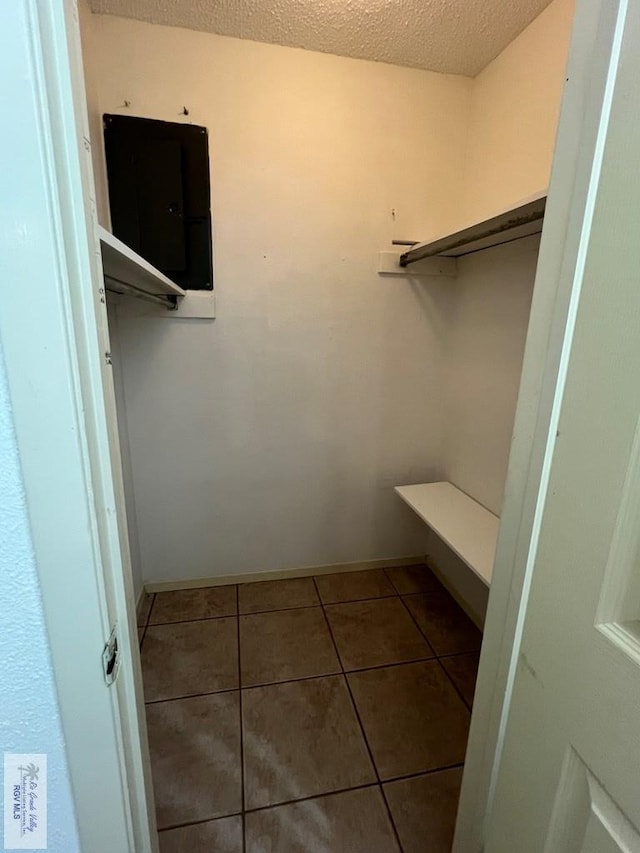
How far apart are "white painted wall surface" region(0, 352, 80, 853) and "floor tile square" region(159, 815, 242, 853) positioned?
2.73 feet

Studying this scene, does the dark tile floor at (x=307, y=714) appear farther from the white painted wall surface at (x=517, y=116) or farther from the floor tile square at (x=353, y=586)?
the white painted wall surface at (x=517, y=116)

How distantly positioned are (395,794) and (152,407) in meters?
1.75

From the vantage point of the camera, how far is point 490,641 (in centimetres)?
78

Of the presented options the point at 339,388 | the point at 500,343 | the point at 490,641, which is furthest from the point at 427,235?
the point at 490,641

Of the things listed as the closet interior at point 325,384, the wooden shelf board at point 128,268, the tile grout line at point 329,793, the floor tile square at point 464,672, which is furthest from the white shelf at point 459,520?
the wooden shelf board at point 128,268

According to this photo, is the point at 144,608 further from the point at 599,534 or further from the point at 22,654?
the point at 599,534

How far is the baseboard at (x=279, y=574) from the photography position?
2102 mm

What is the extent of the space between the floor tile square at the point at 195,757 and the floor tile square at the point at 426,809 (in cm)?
48

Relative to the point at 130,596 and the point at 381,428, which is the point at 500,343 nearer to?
the point at 381,428

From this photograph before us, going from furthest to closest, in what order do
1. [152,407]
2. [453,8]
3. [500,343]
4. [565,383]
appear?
[152,407]
[500,343]
[453,8]
[565,383]

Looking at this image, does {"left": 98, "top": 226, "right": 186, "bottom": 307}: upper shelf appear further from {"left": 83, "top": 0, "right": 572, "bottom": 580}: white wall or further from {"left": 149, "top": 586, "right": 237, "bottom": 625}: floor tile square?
{"left": 149, "top": 586, "right": 237, "bottom": 625}: floor tile square

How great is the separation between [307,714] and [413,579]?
1.01m

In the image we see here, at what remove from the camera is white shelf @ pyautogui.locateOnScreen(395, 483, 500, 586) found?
1493mm

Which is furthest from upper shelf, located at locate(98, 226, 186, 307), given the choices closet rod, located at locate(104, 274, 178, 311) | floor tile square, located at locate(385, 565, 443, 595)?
floor tile square, located at locate(385, 565, 443, 595)
